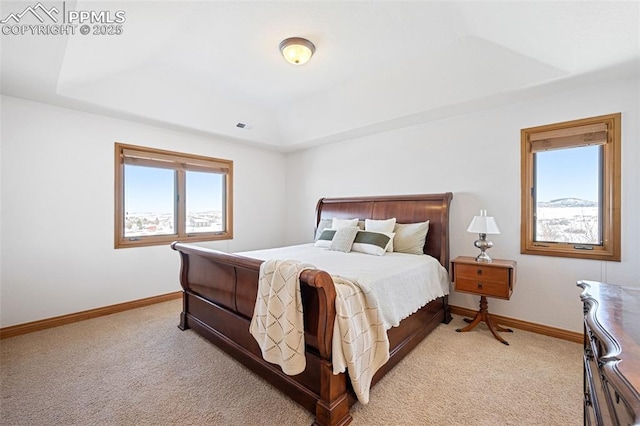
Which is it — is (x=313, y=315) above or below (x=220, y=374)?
above

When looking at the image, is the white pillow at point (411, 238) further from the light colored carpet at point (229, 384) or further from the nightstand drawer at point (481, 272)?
the light colored carpet at point (229, 384)

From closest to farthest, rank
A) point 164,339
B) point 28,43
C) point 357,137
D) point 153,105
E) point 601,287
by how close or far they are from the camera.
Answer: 1. point 601,287
2. point 28,43
3. point 164,339
4. point 153,105
5. point 357,137

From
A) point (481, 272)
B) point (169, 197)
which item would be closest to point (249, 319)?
point (481, 272)

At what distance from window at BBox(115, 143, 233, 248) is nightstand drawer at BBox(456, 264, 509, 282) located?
137 inches

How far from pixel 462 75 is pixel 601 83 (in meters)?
1.20

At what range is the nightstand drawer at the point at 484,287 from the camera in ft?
8.42

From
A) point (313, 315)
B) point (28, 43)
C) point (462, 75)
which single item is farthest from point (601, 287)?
point (28, 43)

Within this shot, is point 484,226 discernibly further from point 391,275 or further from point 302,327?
point 302,327

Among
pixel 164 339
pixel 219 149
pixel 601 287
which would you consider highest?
pixel 219 149

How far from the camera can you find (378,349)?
1.78 meters

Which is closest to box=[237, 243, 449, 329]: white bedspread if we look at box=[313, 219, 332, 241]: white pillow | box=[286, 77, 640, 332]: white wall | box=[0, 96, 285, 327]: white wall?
box=[286, 77, 640, 332]: white wall

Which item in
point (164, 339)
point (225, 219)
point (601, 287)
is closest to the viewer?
point (601, 287)

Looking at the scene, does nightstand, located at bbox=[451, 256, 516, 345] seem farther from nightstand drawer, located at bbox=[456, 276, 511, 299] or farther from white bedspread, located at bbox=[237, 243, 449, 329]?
white bedspread, located at bbox=[237, 243, 449, 329]

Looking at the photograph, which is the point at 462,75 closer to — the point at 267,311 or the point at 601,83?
the point at 601,83
